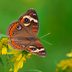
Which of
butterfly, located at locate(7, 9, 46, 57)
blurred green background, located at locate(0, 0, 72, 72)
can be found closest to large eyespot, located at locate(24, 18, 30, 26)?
butterfly, located at locate(7, 9, 46, 57)

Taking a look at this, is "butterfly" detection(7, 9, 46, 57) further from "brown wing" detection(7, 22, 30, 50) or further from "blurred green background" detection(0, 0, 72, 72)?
"blurred green background" detection(0, 0, 72, 72)

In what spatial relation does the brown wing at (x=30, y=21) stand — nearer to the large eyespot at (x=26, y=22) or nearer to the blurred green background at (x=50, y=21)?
the large eyespot at (x=26, y=22)

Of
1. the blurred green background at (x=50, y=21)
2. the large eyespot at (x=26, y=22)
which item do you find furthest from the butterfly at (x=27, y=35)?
the blurred green background at (x=50, y=21)

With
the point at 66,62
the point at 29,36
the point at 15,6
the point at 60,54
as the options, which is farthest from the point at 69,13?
the point at 29,36

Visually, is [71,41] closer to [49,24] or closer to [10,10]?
[49,24]

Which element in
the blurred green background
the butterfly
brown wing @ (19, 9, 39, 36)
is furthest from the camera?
the blurred green background
